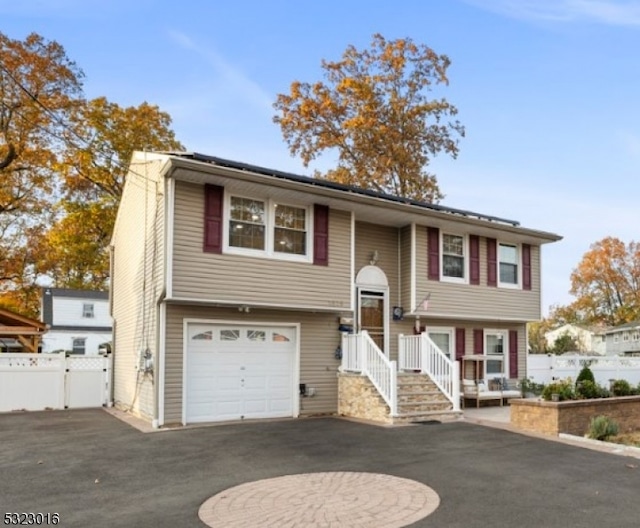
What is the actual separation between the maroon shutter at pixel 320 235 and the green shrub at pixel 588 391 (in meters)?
6.02

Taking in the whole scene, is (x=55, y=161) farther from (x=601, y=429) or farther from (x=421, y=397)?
(x=601, y=429)

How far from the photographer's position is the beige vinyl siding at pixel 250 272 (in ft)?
37.3

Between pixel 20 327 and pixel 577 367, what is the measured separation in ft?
59.3

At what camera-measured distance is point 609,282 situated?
55938 millimetres

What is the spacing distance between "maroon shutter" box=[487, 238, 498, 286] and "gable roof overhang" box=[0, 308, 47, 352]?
13870 millimetres

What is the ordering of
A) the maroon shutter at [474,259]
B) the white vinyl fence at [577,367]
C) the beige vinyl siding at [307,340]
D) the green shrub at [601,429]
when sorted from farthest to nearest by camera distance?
the white vinyl fence at [577,367]
the maroon shutter at [474,259]
the beige vinyl siding at [307,340]
the green shrub at [601,429]

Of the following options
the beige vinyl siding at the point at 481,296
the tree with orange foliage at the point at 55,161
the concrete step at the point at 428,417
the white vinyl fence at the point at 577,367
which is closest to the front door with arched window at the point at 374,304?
the beige vinyl siding at the point at 481,296

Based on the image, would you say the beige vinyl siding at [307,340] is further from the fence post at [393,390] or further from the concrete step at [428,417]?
the concrete step at [428,417]

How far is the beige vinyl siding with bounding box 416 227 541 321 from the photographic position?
15.0 meters

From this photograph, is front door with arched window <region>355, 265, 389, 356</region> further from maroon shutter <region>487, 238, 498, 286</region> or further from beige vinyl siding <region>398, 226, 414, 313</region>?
maroon shutter <region>487, 238, 498, 286</region>

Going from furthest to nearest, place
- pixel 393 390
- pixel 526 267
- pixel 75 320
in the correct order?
pixel 75 320 < pixel 526 267 < pixel 393 390

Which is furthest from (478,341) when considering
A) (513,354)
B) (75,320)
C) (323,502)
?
(75,320)

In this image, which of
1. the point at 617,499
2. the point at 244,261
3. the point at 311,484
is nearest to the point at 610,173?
the point at 244,261

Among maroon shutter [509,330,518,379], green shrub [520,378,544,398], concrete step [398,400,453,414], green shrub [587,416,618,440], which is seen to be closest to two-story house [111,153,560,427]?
concrete step [398,400,453,414]
